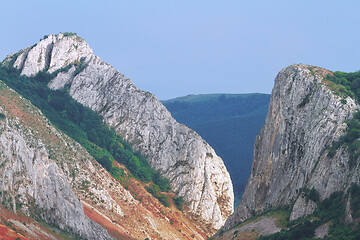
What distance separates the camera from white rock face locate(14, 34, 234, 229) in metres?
146

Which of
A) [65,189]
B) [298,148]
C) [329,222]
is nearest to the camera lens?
[329,222]

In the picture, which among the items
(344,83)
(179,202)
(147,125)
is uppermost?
(344,83)

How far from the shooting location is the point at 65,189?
91.0 metres

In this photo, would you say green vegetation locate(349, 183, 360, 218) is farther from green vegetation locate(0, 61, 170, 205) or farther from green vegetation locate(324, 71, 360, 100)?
green vegetation locate(0, 61, 170, 205)

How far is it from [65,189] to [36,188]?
308 inches

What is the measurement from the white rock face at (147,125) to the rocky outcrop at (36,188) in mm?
55765

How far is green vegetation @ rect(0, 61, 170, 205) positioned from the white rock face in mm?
3145

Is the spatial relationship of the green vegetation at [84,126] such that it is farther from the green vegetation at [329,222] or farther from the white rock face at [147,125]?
the green vegetation at [329,222]

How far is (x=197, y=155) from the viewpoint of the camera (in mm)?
149750

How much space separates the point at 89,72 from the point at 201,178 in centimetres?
5516

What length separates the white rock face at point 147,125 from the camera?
14550 cm

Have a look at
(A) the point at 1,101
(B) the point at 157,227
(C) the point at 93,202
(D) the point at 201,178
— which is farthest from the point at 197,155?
(A) the point at 1,101

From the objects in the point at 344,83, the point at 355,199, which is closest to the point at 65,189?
the point at 344,83

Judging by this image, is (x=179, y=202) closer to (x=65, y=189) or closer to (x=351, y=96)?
(x=65, y=189)
